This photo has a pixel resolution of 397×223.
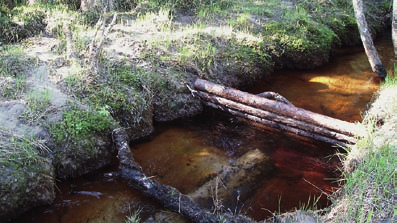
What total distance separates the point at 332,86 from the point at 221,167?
183 inches

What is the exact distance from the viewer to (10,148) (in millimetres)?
4766

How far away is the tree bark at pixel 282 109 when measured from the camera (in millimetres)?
6051

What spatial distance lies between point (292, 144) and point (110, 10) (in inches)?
226

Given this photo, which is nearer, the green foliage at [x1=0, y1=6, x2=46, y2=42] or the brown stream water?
the brown stream water

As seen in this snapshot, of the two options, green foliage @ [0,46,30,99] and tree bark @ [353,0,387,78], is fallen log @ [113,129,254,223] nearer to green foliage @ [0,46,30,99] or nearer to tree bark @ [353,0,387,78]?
green foliage @ [0,46,30,99]

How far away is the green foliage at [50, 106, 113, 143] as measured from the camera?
537cm

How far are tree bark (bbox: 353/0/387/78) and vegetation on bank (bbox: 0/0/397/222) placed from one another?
1243mm

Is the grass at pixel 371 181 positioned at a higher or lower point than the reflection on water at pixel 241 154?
higher

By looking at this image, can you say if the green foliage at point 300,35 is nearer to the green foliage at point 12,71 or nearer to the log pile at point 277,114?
the log pile at point 277,114

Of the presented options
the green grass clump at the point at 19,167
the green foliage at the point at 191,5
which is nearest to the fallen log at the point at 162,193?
the green grass clump at the point at 19,167

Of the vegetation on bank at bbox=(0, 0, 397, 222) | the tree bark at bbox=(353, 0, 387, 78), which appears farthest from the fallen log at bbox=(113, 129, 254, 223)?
the tree bark at bbox=(353, 0, 387, 78)

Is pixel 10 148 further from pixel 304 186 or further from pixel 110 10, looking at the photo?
pixel 110 10

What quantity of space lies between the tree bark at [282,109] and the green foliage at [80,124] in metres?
2.25

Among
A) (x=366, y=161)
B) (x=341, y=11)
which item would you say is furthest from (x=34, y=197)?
(x=341, y=11)
